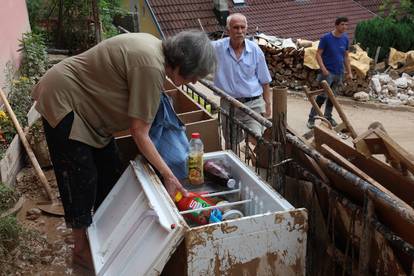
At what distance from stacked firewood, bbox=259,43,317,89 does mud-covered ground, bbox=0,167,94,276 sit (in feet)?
25.6

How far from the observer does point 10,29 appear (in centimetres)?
687

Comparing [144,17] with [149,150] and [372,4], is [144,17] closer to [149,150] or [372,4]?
[372,4]

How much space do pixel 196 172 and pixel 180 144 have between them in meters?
0.21

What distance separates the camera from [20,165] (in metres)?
4.98

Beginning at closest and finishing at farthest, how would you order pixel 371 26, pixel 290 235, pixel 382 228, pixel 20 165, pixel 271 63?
pixel 382 228, pixel 290 235, pixel 20 165, pixel 271 63, pixel 371 26

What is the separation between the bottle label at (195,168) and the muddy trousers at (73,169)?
1.93 feet

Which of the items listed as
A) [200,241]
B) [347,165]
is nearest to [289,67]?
[347,165]

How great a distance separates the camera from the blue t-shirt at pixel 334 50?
7836 millimetres

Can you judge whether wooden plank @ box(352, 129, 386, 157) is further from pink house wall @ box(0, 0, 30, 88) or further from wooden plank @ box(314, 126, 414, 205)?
pink house wall @ box(0, 0, 30, 88)

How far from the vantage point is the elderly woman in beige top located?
2.48m

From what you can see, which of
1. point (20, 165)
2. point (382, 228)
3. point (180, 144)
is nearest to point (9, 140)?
point (20, 165)

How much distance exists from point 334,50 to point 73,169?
19.8ft

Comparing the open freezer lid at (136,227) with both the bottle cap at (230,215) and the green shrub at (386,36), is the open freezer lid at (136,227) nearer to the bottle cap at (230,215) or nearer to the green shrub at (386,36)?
the bottle cap at (230,215)

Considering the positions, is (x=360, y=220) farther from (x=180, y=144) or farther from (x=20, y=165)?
(x=20, y=165)
